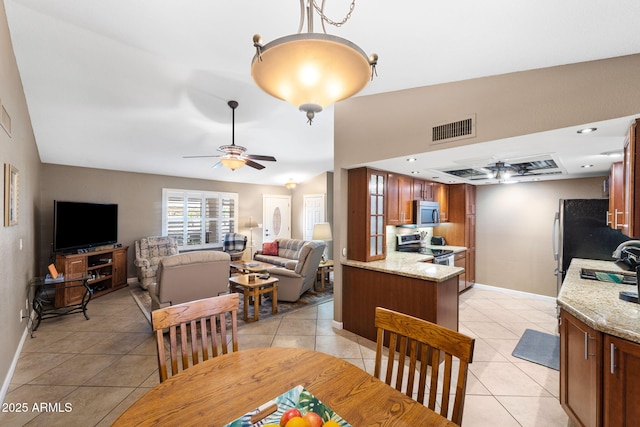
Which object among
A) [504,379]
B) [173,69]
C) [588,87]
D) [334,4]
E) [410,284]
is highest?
[173,69]

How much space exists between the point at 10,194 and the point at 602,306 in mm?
4732

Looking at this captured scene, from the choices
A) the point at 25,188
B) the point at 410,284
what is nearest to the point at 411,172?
the point at 410,284

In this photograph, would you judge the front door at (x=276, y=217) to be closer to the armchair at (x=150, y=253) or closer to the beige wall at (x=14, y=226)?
the armchair at (x=150, y=253)

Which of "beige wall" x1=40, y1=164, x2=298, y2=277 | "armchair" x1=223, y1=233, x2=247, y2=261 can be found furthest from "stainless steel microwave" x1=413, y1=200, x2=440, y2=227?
"beige wall" x1=40, y1=164, x2=298, y2=277

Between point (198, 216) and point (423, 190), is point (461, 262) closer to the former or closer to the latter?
point (423, 190)

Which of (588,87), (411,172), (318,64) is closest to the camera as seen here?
(318,64)

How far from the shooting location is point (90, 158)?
4910mm

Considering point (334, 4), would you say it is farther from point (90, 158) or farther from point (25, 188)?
point (90, 158)

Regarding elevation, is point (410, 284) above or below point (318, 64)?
below

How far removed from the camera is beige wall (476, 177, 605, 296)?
449 centimetres

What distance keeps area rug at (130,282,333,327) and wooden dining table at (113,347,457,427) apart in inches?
99.0

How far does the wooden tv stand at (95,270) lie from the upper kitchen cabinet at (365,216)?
4.07 metres

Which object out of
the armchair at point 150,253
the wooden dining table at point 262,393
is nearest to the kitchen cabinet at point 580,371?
the wooden dining table at point 262,393

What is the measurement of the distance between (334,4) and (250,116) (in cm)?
267
